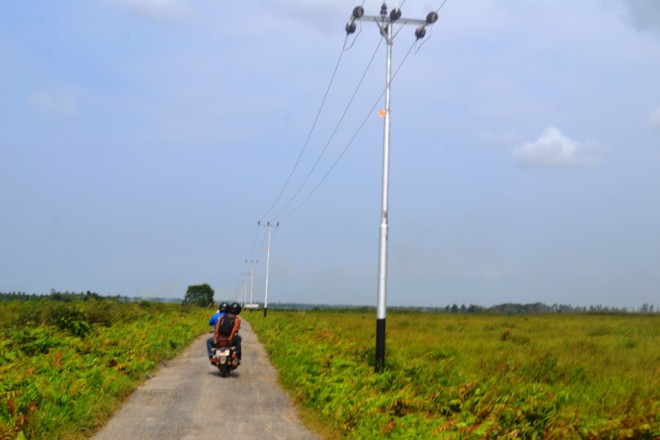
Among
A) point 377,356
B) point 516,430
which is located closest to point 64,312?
point 377,356

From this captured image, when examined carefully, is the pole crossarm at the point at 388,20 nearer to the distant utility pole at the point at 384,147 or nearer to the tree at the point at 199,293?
the distant utility pole at the point at 384,147

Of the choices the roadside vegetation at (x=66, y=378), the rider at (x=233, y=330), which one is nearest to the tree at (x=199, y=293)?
the roadside vegetation at (x=66, y=378)

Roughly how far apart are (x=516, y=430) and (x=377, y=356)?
6972 mm

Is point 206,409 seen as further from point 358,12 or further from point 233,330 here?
point 358,12

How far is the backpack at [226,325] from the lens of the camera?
17.2 metres

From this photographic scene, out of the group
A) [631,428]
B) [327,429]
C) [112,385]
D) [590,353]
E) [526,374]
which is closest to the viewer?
[631,428]

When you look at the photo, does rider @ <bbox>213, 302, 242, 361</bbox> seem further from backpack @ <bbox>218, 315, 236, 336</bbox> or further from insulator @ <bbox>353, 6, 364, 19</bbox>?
insulator @ <bbox>353, 6, 364, 19</bbox>

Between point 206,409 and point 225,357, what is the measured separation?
15.2 feet

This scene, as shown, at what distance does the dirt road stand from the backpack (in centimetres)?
107

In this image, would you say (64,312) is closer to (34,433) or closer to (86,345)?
(86,345)

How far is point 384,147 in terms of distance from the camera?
1694 centimetres

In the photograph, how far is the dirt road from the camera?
32.7ft

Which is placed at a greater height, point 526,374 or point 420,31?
point 420,31

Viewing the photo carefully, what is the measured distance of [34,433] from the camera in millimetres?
8867
